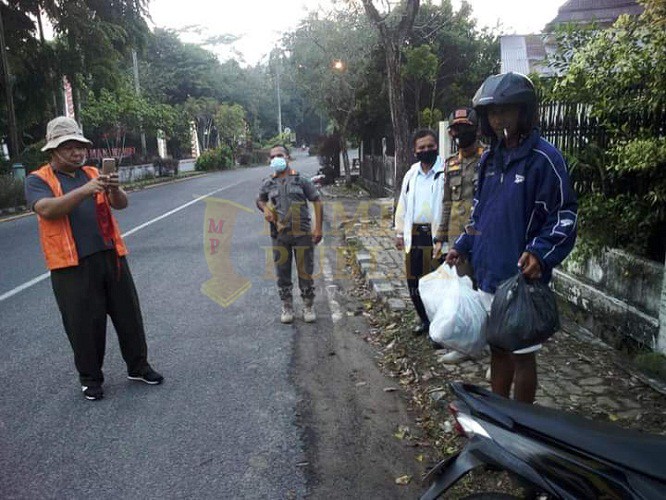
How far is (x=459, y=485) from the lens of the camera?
9.89ft

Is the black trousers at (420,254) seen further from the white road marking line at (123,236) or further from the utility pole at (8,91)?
the utility pole at (8,91)

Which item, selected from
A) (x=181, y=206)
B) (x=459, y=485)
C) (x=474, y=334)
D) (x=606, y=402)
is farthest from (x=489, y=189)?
(x=181, y=206)

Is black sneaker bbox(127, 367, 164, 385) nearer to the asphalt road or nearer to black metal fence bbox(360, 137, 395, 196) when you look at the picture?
the asphalt road

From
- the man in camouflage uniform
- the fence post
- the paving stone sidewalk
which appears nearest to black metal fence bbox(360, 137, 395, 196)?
the man in camouflage uniform

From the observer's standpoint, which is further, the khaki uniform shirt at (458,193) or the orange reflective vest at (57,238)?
the khaki uniform shirt at (458,193)

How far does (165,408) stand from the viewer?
3914mm

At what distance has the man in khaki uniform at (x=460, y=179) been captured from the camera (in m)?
4.31

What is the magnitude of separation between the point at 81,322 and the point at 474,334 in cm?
271

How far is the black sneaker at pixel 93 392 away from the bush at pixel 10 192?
15.3 m

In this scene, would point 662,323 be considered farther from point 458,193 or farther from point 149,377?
point 149,377

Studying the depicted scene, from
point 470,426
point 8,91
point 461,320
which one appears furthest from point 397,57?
point 8,91

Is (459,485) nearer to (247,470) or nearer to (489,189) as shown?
(247,470)

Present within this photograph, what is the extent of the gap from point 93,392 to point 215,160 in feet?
138

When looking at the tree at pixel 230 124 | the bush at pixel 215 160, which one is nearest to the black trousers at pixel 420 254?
the bush at pixel 215 160
